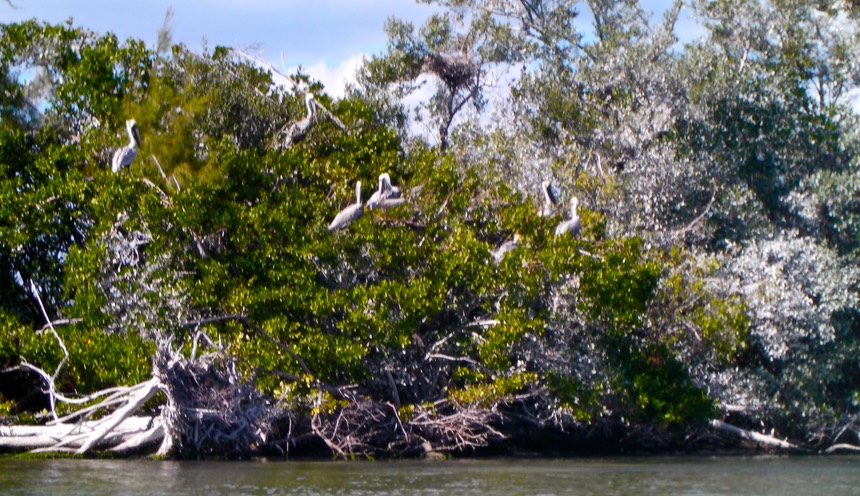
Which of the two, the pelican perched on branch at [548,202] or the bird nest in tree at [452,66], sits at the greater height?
the bird nest in tree at [452,66]

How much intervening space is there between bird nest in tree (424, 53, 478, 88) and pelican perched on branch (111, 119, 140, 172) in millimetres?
9259

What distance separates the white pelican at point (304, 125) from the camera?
1872cm

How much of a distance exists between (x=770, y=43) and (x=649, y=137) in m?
4.50

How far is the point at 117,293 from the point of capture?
16.1 m

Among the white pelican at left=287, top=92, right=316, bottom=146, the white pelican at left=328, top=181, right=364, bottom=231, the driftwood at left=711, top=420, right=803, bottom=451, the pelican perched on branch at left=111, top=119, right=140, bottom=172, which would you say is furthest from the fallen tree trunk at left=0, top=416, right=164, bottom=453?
the driftwood at left=711, top=420, right=803, bottom=451

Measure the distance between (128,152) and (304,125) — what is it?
3591 millimetres

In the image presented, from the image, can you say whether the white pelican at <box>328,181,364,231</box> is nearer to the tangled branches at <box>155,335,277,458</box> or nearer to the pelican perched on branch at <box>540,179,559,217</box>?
the tangled branches at <box>155,335,277,458</box>

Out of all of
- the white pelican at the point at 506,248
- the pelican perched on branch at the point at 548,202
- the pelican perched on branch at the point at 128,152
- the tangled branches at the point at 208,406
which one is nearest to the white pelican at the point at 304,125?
the pelican perched on branch at the point at 128,152

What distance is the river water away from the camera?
12.1 meters

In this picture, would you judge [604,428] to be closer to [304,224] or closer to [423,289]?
[423,289]

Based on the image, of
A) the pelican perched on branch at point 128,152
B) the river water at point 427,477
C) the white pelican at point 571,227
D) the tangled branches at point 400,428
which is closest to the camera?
the river water at point 427,477

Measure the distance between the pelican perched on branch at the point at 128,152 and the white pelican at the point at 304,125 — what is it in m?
3.08

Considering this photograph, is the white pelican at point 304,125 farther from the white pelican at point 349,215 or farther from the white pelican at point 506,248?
the white pelican at point 506,248

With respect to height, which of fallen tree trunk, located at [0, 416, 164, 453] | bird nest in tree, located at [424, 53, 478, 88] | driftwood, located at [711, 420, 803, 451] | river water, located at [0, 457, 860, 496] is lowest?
river water, located at [0, 457, 860, 496]
